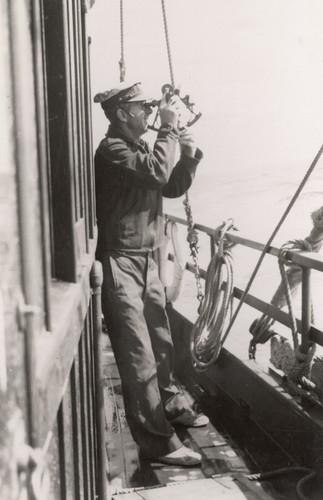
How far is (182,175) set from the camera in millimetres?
3561

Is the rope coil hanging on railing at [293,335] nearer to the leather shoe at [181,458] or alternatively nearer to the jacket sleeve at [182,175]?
the leather shoe at [181,458]

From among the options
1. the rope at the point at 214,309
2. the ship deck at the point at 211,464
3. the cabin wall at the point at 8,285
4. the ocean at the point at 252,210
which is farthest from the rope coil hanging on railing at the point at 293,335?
the ocean at the point at 252,210

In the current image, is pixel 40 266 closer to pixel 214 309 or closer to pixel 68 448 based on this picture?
pixel 68 448

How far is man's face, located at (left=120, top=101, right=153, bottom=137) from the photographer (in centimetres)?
334

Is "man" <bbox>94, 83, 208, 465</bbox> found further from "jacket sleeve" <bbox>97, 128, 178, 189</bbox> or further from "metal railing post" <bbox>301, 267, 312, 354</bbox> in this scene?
"metal railing post" <bbox>301, 267, 312, 354</bbox>

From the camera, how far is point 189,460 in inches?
120

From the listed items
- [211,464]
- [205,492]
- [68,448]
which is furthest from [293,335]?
[68,448]

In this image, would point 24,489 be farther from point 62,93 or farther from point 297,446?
point 297,446

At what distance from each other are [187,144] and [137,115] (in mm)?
334

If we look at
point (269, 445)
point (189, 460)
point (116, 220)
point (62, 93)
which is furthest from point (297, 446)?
point (62, 93)

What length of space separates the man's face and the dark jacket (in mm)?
123

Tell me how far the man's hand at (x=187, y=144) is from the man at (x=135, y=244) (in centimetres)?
6

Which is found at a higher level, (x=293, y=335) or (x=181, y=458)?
(x=293, y=335)

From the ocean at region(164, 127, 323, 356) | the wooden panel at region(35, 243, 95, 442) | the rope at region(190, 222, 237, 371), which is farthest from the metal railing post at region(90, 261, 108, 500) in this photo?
the ocean at region(164, 127, 323, 356)
